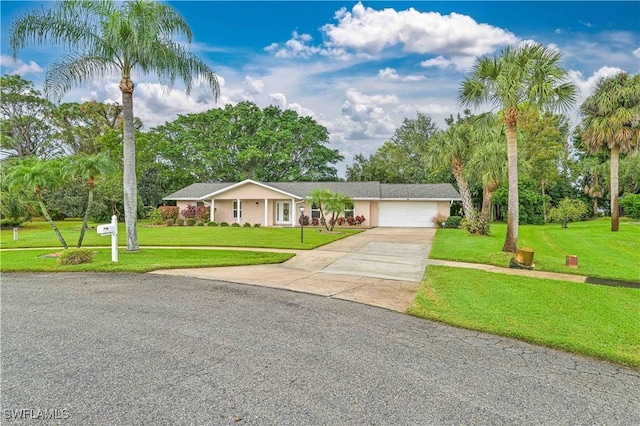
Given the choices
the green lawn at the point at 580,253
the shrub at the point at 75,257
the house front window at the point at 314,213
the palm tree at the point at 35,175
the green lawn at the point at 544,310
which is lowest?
the green lawn at the point at 544,310

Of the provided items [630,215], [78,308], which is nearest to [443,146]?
[630,215]

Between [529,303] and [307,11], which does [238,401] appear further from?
[307,11]

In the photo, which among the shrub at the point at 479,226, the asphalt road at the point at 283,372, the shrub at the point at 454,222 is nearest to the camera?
the asphalt road at the point at 283,372

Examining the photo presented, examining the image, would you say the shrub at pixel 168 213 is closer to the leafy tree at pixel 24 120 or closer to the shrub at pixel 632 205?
the leafy tree at pixel 24 120

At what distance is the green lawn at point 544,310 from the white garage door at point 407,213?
19.0m

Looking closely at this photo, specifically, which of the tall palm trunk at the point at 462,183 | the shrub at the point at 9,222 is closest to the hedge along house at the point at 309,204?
the tall palm trunk at the point at 462,183

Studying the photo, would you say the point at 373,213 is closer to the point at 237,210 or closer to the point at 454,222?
the point at 454,222

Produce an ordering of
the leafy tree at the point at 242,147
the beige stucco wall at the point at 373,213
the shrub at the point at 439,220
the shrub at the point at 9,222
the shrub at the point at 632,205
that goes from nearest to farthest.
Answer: the shrub at the point at 9,222, the shrub at the point at 439,220, the shrub at the point at 632,205, the beige stucco wall at the point at 373,213, the leafy tree at the point at 242,147

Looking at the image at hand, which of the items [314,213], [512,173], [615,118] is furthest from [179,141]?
[615,118]

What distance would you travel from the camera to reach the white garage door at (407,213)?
2706 centimetres

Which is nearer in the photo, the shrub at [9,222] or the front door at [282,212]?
the shrub at [9,222]

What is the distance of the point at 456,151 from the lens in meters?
22.2

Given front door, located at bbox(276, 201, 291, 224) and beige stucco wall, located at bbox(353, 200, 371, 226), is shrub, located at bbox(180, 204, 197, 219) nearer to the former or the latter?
front door, located at bbox(276, 201, 291, 224)

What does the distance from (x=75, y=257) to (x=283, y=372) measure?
358 inches
